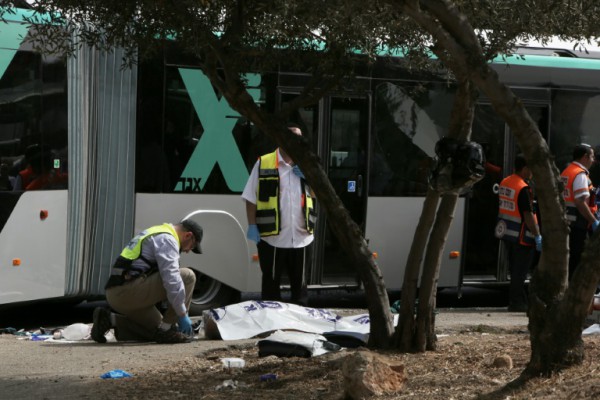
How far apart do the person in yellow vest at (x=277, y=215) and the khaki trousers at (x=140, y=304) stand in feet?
3.60

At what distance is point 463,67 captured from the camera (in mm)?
6656

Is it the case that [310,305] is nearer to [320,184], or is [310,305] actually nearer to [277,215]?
[277,215]

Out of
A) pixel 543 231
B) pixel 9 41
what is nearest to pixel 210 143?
pixel 9 41

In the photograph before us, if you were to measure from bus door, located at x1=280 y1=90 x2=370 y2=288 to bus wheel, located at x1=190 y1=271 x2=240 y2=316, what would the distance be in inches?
37.2

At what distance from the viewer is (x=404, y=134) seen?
44.3 feet

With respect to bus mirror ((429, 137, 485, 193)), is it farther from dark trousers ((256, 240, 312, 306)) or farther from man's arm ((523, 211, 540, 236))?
man's arm ((523, 211, 540, 236))

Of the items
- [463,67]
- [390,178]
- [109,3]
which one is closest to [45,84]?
[109,3]

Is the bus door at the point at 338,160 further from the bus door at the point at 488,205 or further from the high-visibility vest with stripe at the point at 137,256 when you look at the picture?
the high-visibility vest with stripe at the point at 137,256

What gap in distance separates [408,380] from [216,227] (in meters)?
5.17

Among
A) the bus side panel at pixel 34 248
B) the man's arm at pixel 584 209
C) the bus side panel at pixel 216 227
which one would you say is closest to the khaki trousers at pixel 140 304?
the bus side panel at pixel 34 248

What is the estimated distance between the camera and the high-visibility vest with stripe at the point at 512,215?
13.2 m

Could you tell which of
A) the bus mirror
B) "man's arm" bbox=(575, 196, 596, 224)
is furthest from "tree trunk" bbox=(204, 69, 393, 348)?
"man's arm" bbox=(575, 196, 596, 224)

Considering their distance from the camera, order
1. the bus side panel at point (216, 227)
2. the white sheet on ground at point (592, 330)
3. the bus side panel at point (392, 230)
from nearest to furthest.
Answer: the white sheet on ground at point (592, 330) → the bus side panel at point (216, 227) → the bus side panel at point (392, 230)

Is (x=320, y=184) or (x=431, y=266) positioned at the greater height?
(x=320, y=184)
